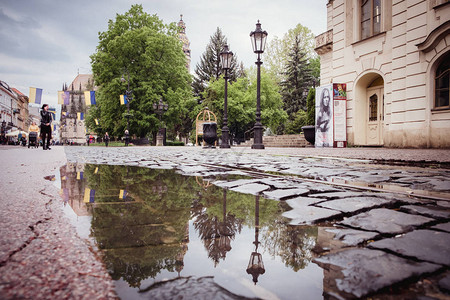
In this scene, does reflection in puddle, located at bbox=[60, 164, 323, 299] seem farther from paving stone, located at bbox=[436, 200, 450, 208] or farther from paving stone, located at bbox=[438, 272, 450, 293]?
paving stone, located at bbox=[436, 200, 450, 208]

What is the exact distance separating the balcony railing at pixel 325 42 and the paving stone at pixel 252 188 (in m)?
17.1

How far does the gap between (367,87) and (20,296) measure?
1679 cm

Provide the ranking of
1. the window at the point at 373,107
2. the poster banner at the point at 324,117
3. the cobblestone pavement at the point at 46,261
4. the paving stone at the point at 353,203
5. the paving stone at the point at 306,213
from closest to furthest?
1. the cobblestone pavement at the point at 46,261
2. the paving stone at the point at 306,213
3. the paving stone at the point at 353,203
4. the window at the point at 373,107
5. the poster banner at the point at 324,117

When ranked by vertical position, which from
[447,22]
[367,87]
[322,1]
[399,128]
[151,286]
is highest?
[322,1]

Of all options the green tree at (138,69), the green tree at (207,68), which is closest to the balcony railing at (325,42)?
the green tree at (138,69)

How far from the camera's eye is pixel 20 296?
671 mm

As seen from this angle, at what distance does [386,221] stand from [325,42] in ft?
60.4

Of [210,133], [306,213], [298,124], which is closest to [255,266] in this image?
[306,213]

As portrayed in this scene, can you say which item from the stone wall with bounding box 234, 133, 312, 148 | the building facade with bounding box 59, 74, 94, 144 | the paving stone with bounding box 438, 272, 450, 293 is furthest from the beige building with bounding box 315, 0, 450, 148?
the building facade with bounding box 59, 74, 94, 144

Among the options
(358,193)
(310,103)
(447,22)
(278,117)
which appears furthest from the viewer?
(278,117)

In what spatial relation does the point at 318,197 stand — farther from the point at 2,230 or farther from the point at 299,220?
the point at 2,230

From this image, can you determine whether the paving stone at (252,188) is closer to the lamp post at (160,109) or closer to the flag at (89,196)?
the flag at (89,196)

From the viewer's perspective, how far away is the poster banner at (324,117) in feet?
49.0

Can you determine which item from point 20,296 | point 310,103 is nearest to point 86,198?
point 20,296
